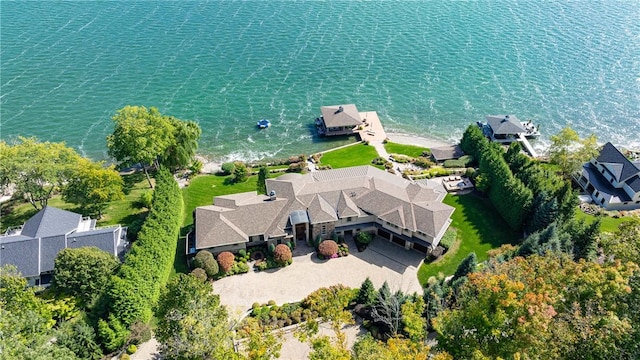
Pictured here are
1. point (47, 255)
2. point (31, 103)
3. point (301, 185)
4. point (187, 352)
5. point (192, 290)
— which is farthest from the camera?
point (31, 103)

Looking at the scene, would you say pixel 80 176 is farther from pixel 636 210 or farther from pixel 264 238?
pixel 636 210

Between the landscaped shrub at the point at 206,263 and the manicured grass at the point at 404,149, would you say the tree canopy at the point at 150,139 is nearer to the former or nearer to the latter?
the landscaped shrub at the point at 206,263

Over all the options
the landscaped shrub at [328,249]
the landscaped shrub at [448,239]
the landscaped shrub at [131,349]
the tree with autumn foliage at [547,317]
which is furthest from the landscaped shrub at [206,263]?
the landscaped shrub at [448,239]

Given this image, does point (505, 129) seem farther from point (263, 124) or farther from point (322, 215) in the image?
point (263, 124)

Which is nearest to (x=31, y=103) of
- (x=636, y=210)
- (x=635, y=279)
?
(x=635, y=279)

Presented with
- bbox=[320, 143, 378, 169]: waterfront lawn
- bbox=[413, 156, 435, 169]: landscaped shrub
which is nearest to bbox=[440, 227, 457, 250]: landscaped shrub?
bbox=[413, 156, 435, 169]: landscaped shrub
